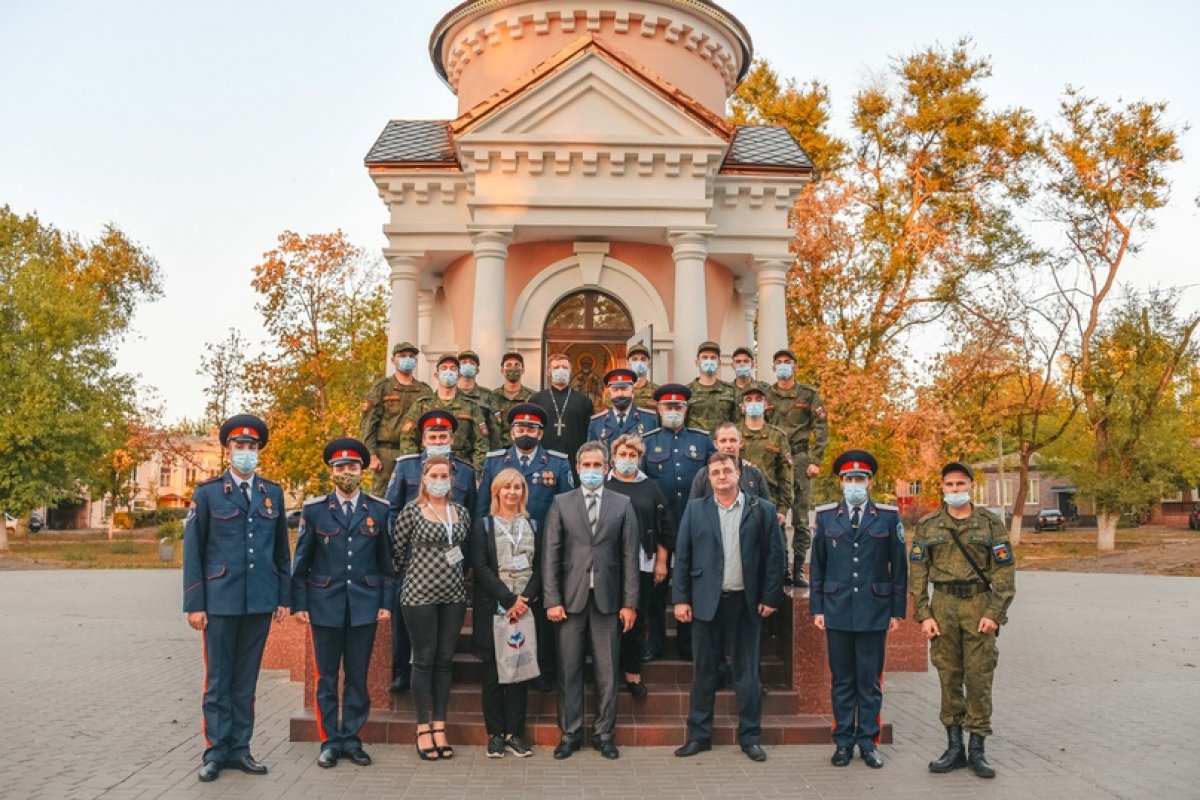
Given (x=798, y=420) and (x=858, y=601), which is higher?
(x=798, y=420)

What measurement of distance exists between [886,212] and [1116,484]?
40.8 ft

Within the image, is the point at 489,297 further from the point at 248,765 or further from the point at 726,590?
the point at 248,765

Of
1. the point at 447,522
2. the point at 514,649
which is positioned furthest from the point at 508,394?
the point at 514,649

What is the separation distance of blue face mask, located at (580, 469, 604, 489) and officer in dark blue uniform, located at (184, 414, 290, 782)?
220cm

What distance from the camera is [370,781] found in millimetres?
6605

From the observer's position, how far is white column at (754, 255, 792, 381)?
48.4ft

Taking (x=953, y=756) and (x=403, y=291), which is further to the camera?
(x=403, y=291)

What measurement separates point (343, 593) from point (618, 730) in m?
2.35

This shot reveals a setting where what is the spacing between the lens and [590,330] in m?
14.9

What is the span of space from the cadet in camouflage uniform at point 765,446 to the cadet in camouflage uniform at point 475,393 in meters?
2.47

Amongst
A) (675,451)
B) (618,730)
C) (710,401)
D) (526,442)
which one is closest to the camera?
(618,730)

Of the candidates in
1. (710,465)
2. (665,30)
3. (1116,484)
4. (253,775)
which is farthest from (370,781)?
(1116,484)

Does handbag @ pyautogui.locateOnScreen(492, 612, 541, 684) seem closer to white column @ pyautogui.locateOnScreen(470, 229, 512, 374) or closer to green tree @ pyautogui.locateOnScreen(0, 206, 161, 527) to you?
white column @ pyautogui.locateOnScreen(470, 229, 512, 374)

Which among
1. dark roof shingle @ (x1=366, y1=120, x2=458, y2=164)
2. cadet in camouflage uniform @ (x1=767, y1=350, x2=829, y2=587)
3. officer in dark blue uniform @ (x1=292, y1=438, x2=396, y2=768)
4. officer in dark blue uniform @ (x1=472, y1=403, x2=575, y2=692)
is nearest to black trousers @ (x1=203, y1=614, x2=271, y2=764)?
officer in dark blue uniform @ (x1=292, y1=438, x2=396, y2=768)
